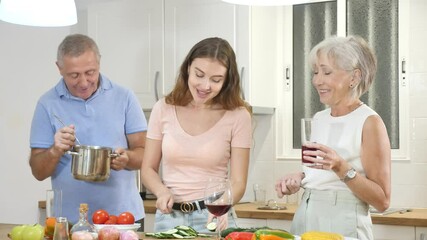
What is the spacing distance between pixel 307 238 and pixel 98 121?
131cm

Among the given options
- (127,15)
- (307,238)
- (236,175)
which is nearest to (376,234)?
(236,175)

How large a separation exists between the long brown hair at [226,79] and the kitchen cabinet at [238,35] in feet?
5.06

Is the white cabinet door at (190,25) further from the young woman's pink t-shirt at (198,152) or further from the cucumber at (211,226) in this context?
the cucumber at (211,226)

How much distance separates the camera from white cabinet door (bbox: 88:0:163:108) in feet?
15.0

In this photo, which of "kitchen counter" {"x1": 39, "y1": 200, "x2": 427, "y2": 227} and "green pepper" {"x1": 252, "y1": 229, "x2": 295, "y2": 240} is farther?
"kitchen counter" {"x1": 39, "y1": 200, "x2": 427, "y2": 227}

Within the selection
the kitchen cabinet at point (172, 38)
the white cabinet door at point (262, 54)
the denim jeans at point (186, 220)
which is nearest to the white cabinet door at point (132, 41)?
the kitchen cabinet at point (172, 38)

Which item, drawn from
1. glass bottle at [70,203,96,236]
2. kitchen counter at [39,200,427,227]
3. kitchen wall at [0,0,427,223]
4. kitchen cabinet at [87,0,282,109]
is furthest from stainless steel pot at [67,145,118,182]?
kitchen wall at [0,0,427,223]

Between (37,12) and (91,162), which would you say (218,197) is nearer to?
(91,162)

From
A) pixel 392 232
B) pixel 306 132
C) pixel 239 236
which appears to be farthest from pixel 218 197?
pixel 392 232

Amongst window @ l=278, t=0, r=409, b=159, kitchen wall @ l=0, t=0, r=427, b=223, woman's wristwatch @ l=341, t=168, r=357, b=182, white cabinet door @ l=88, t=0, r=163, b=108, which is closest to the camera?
woman's wristwatch @ l=341, t=168, r=357, b=182

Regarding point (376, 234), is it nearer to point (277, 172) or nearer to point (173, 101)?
point (277, 172)

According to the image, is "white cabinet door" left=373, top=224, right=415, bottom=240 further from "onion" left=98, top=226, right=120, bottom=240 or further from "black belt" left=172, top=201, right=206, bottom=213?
"onion" left=98, top=226, right=120, bottom=240

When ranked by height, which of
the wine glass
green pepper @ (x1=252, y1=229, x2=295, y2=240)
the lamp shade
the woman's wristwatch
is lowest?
green pepper @ (x1=252, y1=229, x2=295, y2=240)

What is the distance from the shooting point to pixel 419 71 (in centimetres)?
432
